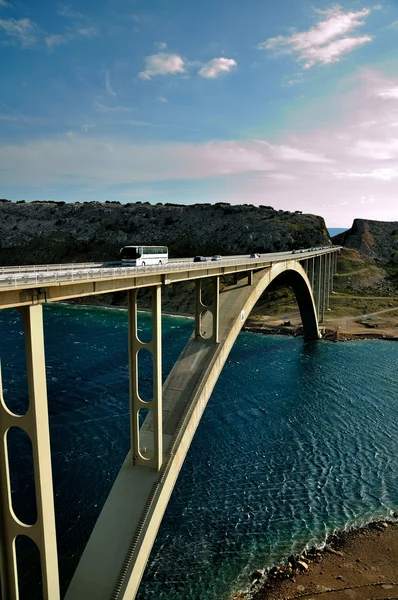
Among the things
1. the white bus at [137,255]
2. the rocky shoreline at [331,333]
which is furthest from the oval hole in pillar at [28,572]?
the rocky shoreline at [331,333]

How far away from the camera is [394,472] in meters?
29.5

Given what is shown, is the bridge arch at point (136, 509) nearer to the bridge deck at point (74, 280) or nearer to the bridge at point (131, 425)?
the bridge at point (131, 425)

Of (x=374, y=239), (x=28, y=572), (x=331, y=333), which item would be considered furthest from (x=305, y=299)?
Result: (x=374, y=239)

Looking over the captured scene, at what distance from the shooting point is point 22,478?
2717 centimetres

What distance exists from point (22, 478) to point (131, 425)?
13828 millimetres

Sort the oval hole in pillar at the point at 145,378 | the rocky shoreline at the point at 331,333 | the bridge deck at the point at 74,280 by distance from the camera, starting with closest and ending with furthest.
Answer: the bridge deck at the point at 74,280, the oval hole in pillar at the point at 145,378, the rocky shoreline at the point at 331,333

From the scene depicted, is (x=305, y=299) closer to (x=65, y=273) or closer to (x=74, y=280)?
(x=74, y=280)

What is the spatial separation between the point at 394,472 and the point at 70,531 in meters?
22.9

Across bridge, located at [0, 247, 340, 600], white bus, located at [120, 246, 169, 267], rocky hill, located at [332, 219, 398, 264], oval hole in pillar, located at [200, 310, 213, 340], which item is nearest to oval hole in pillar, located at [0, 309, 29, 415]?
oval hole in pillar, located at [200, 310, 213, 340]

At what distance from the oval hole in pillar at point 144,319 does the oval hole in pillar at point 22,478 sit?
90.4ft

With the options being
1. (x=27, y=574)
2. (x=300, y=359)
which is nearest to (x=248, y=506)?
(x=27, y=574)

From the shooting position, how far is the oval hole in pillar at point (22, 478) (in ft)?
78.7

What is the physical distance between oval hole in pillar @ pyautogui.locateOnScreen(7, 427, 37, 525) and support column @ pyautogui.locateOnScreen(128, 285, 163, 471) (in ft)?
31.0

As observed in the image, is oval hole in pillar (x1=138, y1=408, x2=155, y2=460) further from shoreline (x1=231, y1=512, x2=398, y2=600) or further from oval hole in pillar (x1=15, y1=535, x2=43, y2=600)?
oval hole in pillar (x1=15, y1=535, x2=43, y2=600)
